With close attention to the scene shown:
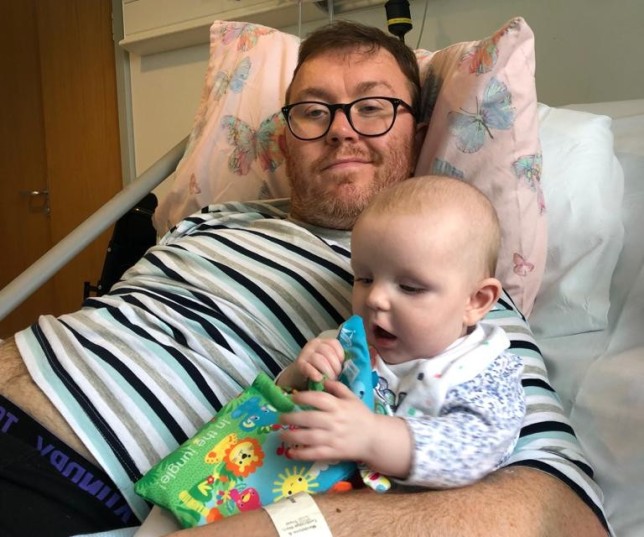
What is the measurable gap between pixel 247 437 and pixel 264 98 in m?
0.92

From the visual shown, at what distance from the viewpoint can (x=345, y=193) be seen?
42.8 inches

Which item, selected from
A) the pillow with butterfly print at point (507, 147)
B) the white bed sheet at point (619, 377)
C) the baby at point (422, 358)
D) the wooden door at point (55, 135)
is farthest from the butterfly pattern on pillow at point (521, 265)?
the wooden door at point (55, 135)

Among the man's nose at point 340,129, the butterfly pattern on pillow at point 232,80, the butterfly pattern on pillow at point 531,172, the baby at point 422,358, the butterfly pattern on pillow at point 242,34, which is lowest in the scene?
the baby at point 422,358

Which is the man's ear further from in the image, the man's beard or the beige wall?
the beige wall

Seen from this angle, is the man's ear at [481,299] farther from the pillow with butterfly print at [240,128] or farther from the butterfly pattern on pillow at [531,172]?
the pillow with butterfly print at [240,128]

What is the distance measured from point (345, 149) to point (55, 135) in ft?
8.09

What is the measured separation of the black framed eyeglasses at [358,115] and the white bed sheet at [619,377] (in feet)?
1.42

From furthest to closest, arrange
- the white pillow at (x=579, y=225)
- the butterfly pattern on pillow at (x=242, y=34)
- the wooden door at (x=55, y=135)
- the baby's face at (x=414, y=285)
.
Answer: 1. the wooden door at (x=55, y=135)
2. the butterfly pattern on pillow at (x=242, y=34)
3. the white pillow at (x=579, y=225)
4. the baby's face at (x=414, y=285)

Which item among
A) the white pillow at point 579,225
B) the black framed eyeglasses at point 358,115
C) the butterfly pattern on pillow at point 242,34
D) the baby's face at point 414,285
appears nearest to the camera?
the baby's face at point 414,285

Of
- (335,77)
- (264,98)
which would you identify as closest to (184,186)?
(264,98)

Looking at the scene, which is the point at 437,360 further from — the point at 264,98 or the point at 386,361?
the point at 264,98

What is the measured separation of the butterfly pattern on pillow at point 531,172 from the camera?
101 centimetres

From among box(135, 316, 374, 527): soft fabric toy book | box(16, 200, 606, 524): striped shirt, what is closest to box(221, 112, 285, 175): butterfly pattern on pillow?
box(16, 200, 606, 524): striped shirt

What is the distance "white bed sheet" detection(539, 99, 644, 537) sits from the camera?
30.9 inches
